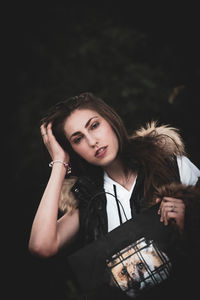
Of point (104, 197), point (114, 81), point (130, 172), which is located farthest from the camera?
point (114, 81)

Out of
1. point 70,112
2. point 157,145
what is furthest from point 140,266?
point 70,112

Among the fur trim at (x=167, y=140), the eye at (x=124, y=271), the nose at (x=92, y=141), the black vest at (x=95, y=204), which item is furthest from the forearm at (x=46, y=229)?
the fur trim at (x=167, y=140)

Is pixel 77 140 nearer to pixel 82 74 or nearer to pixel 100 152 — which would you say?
pixel 100 152

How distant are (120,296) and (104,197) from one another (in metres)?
0.65

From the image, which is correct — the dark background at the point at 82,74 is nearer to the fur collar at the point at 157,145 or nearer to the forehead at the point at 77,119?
the fur collar at the point at 157,145

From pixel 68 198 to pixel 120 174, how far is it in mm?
459

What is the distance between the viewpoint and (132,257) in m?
1.38

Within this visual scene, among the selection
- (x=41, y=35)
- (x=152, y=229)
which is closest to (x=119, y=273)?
(x=152, y=229)

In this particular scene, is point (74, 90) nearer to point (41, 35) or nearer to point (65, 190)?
point (41, 35)

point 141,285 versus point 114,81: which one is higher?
point 114,81

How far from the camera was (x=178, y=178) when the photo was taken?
5.71 ft

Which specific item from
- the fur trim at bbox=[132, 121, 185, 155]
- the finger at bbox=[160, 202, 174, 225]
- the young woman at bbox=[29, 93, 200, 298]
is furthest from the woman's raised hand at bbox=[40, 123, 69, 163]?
the finger at bbox=[160, 202, 174, 225]

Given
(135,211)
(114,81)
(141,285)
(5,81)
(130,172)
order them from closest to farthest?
1. (141,285)
2. (135,211)
3. (130,172)
4. (114,81)
5. (5,81)

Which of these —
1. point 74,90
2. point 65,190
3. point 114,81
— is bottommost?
point 65,190
